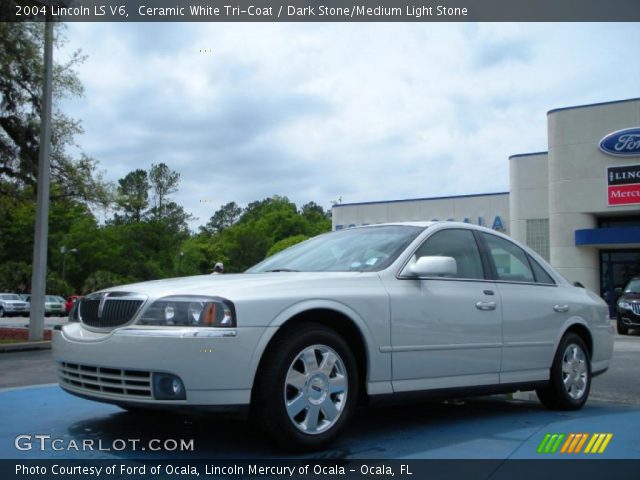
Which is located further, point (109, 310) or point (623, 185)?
point (623, 185)

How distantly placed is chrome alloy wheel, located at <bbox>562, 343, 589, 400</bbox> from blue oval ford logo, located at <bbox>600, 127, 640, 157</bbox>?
85.5ft

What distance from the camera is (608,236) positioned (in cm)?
2961

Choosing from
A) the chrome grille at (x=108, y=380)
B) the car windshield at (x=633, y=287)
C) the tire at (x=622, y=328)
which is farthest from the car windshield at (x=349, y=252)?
the car windshield at (x=633, y=287)

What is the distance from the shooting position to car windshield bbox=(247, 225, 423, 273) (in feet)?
16.3

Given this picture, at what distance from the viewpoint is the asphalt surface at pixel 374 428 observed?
163 inches

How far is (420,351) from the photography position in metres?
4.72

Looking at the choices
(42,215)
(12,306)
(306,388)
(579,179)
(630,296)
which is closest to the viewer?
(306,388)

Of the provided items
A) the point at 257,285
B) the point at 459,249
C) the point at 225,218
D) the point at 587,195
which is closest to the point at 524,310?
the point at 459,249

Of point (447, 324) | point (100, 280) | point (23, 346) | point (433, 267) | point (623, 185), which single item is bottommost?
point (23, 346)

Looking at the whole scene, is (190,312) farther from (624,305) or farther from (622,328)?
(622,328)

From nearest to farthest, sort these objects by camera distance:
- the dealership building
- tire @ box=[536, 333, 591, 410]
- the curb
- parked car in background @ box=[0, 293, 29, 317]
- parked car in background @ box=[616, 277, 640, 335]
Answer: tire @ box=[536, 333, 591, 410]
the curb
parked car in background @ box=[616, 277, 640, 335]
the dealership building
parked car in background @ box=[0, 293, 29, 317]

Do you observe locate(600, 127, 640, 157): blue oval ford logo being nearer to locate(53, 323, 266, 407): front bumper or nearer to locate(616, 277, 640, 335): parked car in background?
locate(616, 277, 640, 335): parked car in background

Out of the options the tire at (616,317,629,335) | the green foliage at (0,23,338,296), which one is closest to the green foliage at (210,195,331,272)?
the green foliage at (0,23,338,296)

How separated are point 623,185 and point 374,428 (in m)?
28.1
